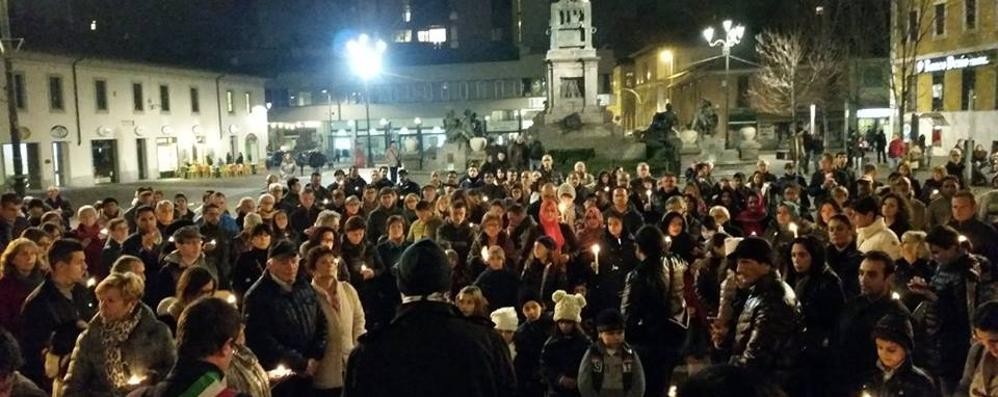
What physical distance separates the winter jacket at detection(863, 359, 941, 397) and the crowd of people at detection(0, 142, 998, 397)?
0.01 meters

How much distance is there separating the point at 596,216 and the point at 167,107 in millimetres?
45395

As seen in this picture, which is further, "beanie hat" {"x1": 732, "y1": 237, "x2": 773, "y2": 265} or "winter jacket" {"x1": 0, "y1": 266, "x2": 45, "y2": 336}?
"winter jacket" {"x1": 0, "y1": 266, "x2": 45, "y2": 336}

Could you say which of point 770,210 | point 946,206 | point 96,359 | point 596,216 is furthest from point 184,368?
point 770,210

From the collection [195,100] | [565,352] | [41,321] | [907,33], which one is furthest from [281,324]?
[195,100]

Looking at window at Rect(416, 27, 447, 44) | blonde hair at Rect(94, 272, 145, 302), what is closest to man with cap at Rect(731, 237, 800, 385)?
blonde hair at Rect(94, 272, 145, 302)

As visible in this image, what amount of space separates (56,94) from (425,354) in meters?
43.8

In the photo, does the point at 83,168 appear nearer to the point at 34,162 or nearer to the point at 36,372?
the point at 34,162

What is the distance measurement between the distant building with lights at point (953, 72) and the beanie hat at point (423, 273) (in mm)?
39747

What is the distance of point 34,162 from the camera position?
39875 mm

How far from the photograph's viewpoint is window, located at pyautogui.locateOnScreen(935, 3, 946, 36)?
45.7m

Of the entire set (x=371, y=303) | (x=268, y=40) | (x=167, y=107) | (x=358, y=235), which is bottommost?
(x=371, y=303)

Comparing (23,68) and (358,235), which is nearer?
(358,235)

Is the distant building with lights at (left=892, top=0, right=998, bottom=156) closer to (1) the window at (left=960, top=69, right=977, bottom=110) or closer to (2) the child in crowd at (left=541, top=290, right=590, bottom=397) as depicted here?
(1) the window at (left=960, top=69, right=977, bottom=110)

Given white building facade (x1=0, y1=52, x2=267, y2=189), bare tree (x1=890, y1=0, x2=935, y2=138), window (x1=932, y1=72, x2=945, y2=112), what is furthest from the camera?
window (x1=932, y1=72, x2=945, y2=112)
